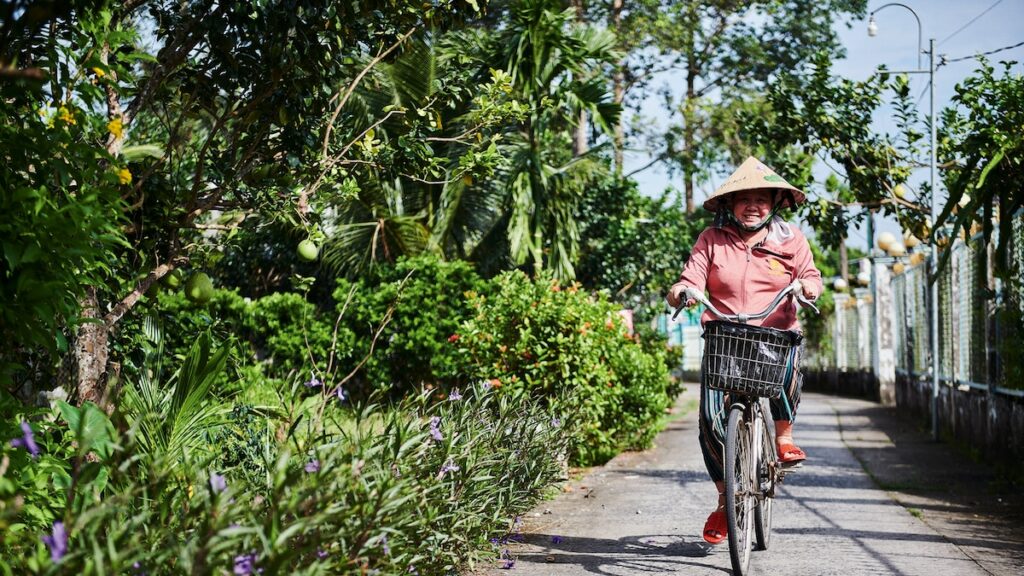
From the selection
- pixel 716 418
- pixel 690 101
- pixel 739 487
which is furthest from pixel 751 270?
pixel 690 101

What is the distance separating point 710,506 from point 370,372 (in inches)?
273

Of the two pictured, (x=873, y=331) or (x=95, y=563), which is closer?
(x=95, y=563)

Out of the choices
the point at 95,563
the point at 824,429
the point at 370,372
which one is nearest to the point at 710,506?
the point at 95,563

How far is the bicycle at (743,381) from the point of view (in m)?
5.12

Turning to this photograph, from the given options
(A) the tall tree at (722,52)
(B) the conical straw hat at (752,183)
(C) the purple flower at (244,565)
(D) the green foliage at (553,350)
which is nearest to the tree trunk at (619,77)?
(A) the tall tree at (722,52)

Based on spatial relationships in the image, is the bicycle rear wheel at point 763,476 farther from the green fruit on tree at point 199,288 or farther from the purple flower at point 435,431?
the green fruit on tree at point 199,288

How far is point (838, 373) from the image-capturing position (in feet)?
100

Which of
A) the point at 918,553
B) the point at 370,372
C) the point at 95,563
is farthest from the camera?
the point at 370,372

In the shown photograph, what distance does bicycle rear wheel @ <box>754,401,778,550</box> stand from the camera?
5.57 meters

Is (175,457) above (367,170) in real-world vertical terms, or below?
below

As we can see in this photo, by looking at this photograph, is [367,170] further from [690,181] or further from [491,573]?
[690,181]

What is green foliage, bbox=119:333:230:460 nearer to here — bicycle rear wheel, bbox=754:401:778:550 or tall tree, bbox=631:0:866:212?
bicycle rear wheel, bbox=754:401:778:550

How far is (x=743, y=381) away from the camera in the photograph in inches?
203

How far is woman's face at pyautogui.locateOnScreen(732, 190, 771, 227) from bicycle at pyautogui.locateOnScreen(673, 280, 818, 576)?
→ 491 mm
